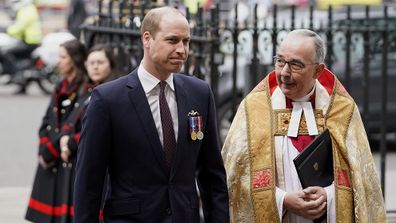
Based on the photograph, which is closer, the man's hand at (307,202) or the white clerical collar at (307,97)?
the man's hand at (307,202)

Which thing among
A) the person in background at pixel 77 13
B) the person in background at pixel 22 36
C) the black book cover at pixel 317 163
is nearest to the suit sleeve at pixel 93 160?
the black book cover at pixel 317 163

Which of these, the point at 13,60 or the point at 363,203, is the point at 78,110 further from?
the point at 13,60

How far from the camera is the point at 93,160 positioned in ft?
15.4

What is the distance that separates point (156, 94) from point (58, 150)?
10.2ft

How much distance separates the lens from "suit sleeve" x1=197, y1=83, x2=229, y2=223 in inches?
191

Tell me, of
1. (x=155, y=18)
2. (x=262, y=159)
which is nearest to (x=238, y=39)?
(x=262, y=159)

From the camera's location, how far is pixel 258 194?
16.4ft

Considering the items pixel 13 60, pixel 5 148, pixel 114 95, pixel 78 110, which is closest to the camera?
pixel 114 95

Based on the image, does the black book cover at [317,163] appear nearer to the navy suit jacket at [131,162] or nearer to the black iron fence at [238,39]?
the navy suit jacket at [131,162]

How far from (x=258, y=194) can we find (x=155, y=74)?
719mm

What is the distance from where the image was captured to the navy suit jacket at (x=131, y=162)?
467 cm

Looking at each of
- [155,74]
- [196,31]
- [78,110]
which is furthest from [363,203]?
[196,31]

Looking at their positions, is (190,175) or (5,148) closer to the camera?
(190,175)

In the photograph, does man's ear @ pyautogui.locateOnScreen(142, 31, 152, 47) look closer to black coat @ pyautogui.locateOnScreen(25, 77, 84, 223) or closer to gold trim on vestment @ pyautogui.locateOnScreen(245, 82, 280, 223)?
gold trim on vestment @ pyautogui.locateOnScreen(245, 82, 280, 223)
